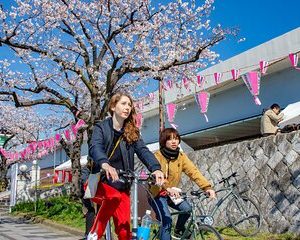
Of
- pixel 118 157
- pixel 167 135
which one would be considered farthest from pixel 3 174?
pixel 118 157

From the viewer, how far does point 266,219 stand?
769 cm

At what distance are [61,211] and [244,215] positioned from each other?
27.1 feet

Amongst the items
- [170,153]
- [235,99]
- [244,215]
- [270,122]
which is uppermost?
[235,99]

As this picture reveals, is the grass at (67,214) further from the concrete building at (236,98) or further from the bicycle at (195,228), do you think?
the concrete building at (236,98)

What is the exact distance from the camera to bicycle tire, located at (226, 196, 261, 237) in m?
7.64

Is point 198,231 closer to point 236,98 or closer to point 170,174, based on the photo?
point 170,174

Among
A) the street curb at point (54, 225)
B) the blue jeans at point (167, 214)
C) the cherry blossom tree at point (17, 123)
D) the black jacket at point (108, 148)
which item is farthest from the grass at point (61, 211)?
the cherry blossom tree at point (17, 123)

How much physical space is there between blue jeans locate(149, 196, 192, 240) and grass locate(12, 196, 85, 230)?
6.81 m

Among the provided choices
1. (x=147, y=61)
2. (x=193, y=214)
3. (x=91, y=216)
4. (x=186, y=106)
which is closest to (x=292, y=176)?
(x=91, y=216)

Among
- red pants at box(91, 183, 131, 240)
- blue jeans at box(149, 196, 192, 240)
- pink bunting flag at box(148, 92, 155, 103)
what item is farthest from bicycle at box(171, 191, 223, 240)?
pink bunting flag at box(148, 92, 155, 103)

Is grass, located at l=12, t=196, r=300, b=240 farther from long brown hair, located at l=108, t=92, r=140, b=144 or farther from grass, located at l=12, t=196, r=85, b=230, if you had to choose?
long brown hair, located at l=108, t=92, r=140, b=144

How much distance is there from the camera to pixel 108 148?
3.48 m

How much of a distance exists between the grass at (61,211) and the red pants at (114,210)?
24.4 feet

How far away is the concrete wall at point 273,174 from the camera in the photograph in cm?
728
